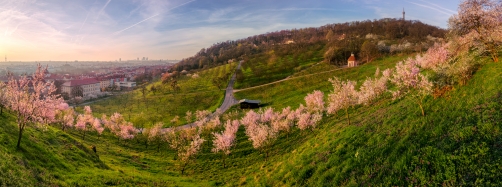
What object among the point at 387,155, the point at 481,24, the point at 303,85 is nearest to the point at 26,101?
the point at 387,155

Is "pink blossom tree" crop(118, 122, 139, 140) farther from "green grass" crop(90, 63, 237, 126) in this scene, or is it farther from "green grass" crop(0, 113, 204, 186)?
"green grass" crop(0, 113, 204, 186)

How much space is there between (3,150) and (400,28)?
764 feet

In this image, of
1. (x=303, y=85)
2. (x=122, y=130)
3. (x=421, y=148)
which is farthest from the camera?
(x=303, y=85)

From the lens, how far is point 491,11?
24.8m

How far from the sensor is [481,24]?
82.9 ft

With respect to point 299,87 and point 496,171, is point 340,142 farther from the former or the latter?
point 299,87

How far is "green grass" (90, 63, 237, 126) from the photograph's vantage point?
92.3m

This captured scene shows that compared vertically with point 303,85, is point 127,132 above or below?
below

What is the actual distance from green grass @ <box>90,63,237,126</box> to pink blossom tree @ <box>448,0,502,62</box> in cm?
7365

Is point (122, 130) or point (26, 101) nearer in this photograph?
point (26, 101)

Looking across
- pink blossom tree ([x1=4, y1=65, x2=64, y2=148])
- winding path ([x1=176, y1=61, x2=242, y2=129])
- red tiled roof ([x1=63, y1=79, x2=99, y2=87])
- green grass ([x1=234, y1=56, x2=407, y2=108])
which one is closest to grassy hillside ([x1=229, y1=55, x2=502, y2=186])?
pink blossom tree ([x1=4, y1=65, x2=64, y2=148])

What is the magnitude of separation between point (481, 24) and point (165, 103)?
102781 millimetres

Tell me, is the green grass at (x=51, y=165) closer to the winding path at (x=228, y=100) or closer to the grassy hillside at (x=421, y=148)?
the grassy hillside at (x=421, y=148)

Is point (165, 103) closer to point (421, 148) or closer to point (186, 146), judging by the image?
point (186, 146)
